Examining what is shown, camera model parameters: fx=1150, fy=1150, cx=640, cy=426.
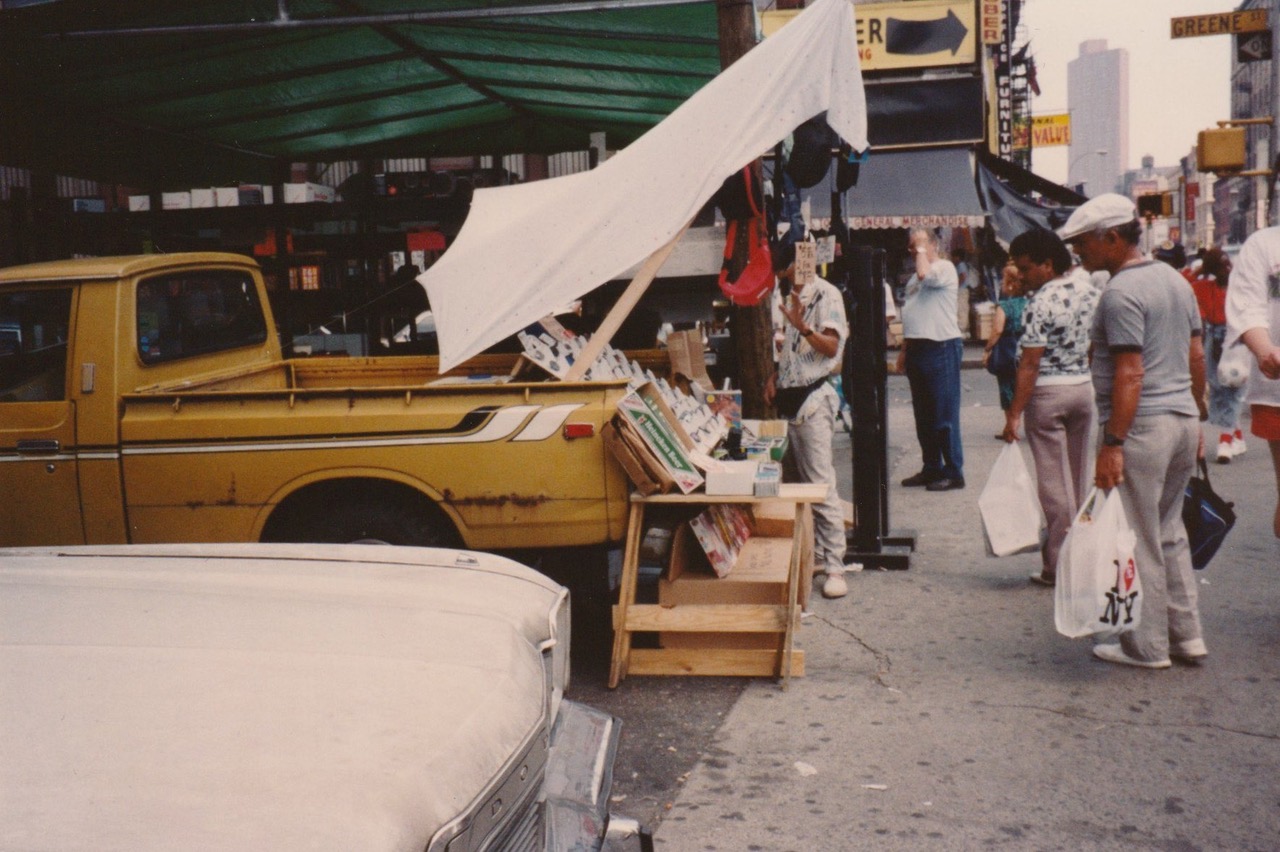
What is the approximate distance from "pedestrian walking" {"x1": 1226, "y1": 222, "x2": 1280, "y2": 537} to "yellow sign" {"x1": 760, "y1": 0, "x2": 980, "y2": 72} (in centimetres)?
1527

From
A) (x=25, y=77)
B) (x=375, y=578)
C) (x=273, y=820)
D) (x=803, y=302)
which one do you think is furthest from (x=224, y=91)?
(x=273, y=820)

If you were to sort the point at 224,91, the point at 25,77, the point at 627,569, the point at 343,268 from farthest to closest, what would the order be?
the point at 343,268 < the point at 224,91 < the point at 25,77 < the point at 627,569

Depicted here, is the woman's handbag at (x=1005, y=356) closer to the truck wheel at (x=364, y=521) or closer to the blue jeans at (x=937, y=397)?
the blue jeans at (x=937, y=397)

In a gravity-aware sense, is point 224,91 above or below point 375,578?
above

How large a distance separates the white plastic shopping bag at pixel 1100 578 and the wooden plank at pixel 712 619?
1.19m

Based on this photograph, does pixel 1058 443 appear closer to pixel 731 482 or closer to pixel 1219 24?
pixel 731 482

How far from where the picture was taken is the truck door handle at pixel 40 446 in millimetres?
5098

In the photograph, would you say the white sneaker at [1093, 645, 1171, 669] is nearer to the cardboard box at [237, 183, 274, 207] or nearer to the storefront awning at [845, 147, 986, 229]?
the cardboard box at [237, 183, 274, 207]

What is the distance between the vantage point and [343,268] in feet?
37.2

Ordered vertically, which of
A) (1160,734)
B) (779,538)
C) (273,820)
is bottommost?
(1160,734)

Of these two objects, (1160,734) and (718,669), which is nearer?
(1160,734)

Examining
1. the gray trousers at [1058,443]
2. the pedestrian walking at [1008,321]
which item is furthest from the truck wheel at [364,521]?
the pedestrian walking at [1008,321]

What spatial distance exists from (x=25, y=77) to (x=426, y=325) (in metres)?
8.40

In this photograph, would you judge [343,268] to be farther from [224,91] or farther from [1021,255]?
[1021,255]
